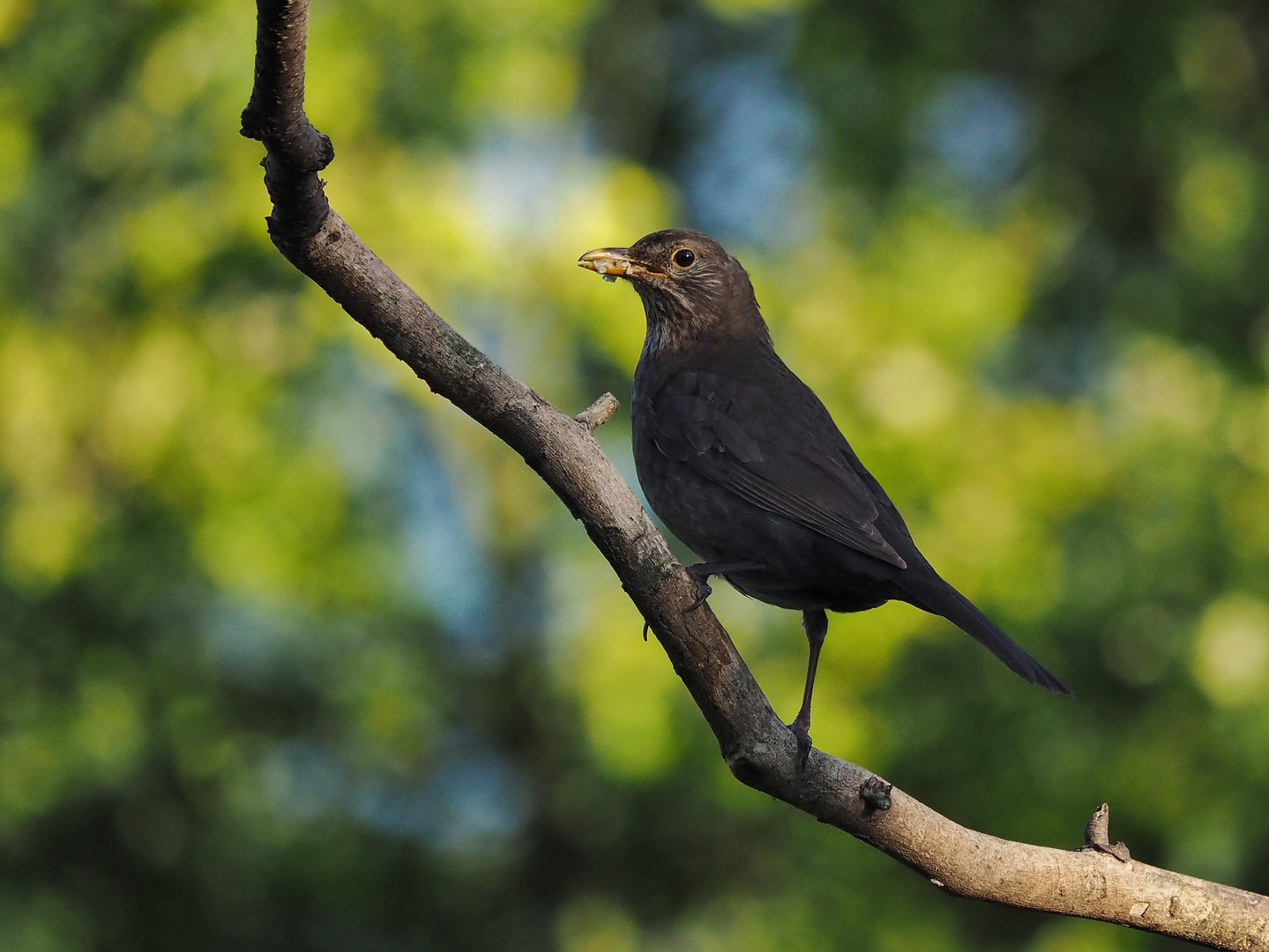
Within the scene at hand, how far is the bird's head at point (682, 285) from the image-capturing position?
5.00 m

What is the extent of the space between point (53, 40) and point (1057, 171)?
7176mm

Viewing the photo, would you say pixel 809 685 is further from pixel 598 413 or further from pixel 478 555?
pixel 478 555

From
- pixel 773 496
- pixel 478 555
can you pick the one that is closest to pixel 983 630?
pixel 773 496

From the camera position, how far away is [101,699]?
24.4 ft

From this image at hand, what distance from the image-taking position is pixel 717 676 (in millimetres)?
3014

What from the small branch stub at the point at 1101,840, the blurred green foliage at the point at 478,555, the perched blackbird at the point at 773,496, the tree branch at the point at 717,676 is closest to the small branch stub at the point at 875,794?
the tree branch at the point at 717,676

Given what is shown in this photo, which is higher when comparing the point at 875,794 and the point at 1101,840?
the point at 1101,840

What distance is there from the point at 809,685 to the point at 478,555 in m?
4.36

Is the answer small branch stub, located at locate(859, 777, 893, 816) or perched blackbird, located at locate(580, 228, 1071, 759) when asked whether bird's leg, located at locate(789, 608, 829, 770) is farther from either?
small branch stub, located at locate(859, 777, 893, 816)

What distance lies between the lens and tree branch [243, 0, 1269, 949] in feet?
9.15

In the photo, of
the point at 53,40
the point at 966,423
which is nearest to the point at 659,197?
the point at 966,423

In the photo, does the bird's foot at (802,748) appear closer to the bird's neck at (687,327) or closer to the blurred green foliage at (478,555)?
the bird's neck at (687,327)

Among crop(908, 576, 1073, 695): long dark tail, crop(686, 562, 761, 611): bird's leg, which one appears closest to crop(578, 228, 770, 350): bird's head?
crop(686, 562, 761, 611): bird's leg

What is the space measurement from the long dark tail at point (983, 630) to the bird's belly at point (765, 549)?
0.42 feet
